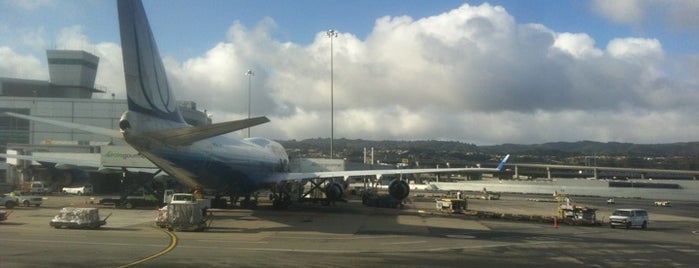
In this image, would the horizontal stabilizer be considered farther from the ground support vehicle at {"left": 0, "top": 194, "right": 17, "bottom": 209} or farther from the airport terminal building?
the airport terminal building

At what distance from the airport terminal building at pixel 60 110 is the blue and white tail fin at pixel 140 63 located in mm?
58505

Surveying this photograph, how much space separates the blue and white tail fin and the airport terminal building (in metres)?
58.5

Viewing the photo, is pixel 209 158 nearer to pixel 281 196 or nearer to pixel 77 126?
pixel 77 126

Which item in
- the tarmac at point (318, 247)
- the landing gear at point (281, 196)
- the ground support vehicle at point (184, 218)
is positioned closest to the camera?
the tarmac at point (318, 247)

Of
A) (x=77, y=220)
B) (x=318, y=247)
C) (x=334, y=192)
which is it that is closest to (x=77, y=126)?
(x=77, y=220)

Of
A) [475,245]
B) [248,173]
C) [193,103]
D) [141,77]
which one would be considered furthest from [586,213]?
[193,103]

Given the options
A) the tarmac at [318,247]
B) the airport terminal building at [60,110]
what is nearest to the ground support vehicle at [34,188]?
the airport terminal building at [60,110]

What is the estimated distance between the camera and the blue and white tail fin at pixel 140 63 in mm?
28781

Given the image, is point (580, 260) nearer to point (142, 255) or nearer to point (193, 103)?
point (142, 255)

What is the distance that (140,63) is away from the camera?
1185 inches

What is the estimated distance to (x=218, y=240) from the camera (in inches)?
1054

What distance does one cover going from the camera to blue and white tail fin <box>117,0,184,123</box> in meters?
28.8

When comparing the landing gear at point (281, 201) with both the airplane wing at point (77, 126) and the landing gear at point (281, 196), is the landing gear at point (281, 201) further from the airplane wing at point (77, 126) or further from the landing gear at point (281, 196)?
the airplane wing at point (77, 126)

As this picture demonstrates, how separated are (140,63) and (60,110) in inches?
4203
